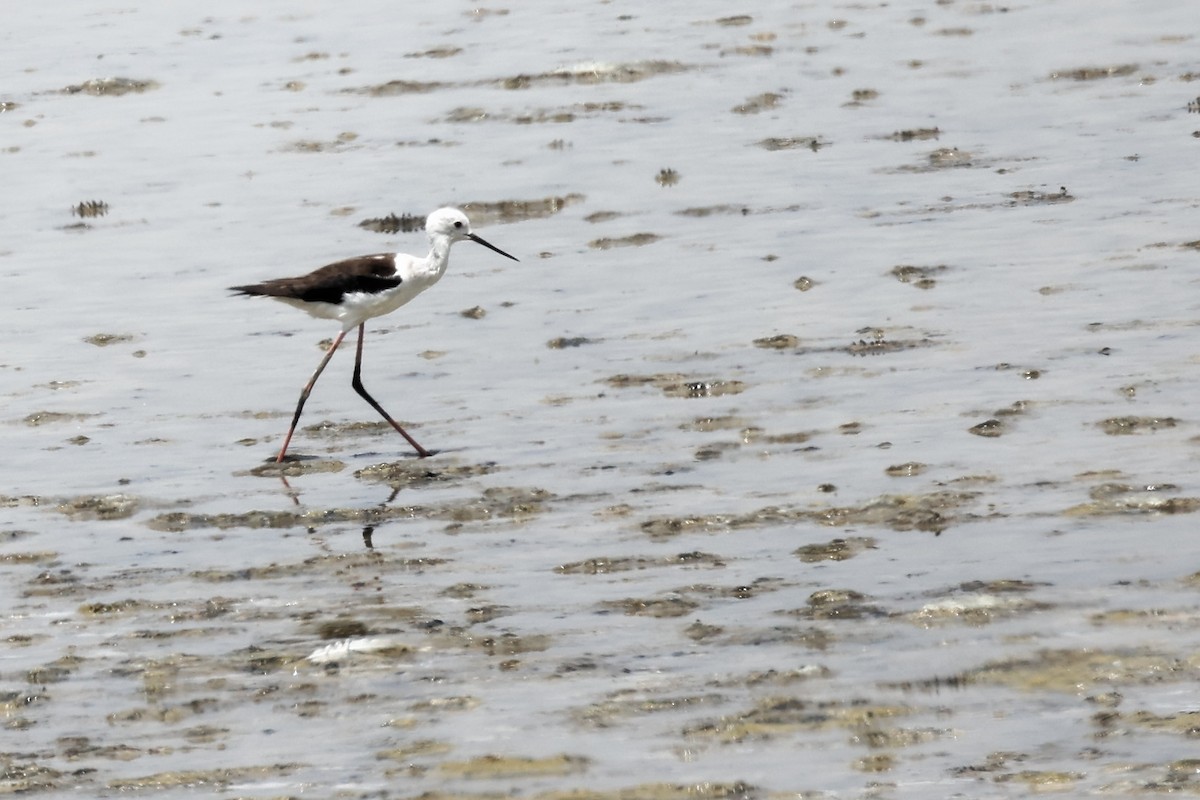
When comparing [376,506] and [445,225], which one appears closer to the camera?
[376,506]

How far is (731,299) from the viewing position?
50.2ft

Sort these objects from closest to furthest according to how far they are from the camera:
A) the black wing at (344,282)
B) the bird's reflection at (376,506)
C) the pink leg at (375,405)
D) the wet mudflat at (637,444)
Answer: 1. the wet mudflat at (637,444)
2. the bird's reflection at (376,506)
3. the pink leg at (375,405)
4. the black wing at (344,282)

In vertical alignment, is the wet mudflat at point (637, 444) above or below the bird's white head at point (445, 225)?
below

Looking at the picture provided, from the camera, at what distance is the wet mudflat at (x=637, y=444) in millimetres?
8078

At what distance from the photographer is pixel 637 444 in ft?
40.1

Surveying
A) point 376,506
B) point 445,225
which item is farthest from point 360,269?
point 376,506

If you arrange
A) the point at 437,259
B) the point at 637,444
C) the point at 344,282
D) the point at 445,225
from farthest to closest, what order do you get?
the point at 445,225 → the point at 437,259 → the point at 344,282 → the point at 637,444

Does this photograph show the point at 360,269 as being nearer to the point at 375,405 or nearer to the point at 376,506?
the point at 375,405

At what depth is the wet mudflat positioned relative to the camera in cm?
808

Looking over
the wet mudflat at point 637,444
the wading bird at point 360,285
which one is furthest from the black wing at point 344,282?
the wet mudflat at point 637,444

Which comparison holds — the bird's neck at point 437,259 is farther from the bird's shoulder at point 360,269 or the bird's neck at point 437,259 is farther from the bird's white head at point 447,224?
the bird's shoulder at point 360,269

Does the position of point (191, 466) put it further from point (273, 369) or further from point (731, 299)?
point (731, 299)

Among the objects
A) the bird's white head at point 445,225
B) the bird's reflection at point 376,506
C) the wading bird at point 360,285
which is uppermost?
the bird's white head at point 445,225

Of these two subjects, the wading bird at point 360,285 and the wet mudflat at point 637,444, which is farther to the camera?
the wading bird at point 360,285
